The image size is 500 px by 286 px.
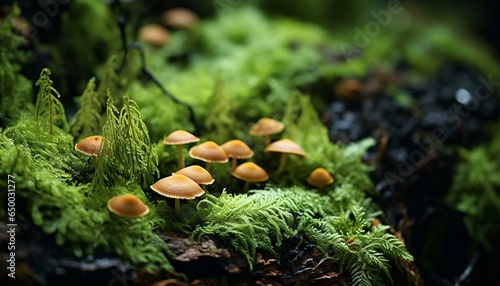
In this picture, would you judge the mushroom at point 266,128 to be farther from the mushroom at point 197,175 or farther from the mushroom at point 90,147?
the mushroom at point 90,147

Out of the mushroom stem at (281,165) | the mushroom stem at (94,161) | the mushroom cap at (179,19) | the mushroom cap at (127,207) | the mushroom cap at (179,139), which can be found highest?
the mushroom cap at (179,19)

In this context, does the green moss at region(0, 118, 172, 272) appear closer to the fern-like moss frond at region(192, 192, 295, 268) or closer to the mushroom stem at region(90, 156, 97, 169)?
the mushroom stem at region(90, 156, 97, 169)

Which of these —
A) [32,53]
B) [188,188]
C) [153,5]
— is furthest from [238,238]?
[153,5]

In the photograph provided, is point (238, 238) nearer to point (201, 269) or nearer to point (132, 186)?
point (201, 269)

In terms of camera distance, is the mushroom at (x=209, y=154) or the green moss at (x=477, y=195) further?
the green moss at (x=477, y=195)

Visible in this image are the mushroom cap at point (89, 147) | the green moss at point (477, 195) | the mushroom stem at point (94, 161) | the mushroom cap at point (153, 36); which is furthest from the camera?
the mushroom cap at point (153, 36)

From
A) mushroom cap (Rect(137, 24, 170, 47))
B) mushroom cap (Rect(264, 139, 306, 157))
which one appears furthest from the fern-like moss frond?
mushroom cap (Rect(137, 24, 170, 47))

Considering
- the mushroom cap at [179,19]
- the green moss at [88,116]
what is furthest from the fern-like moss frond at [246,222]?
the mushroom cap at [179,19]

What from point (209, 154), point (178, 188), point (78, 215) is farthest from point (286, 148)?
point (78, 215)
